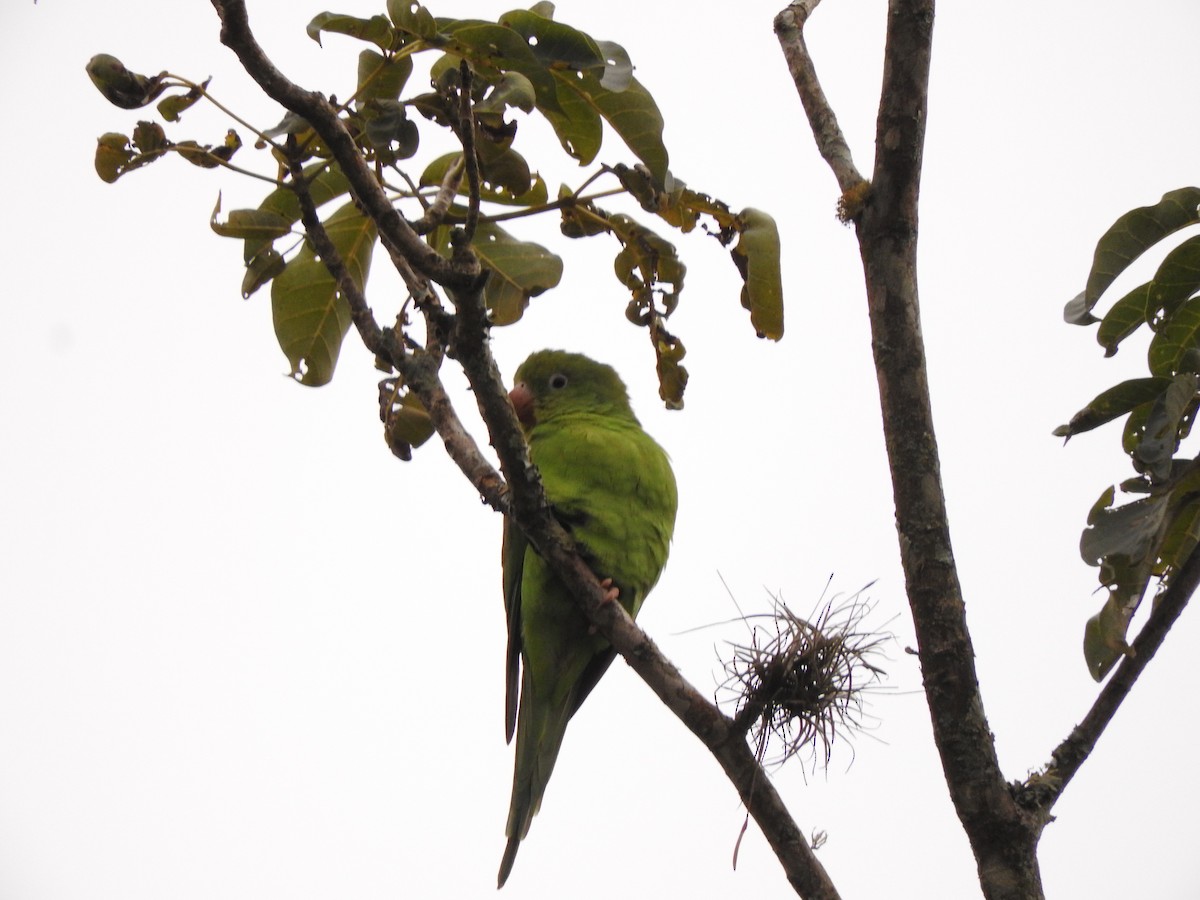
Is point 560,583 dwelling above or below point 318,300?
below

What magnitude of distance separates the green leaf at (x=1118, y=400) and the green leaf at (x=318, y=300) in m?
2.03

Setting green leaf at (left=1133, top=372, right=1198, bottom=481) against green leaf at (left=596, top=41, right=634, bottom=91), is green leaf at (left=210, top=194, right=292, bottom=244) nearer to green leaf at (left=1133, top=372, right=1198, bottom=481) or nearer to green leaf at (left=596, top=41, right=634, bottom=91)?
green leaf at (left=596, top=41, right=634, bottom=91)

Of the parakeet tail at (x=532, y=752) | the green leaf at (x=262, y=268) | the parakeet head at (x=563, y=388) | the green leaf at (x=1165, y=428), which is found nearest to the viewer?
the green leaf at (x=1165, y=428)

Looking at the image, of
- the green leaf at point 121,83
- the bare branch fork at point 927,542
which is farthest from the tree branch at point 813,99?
the green leaf at point 121,83

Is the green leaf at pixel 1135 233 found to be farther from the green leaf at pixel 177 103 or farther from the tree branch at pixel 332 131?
the green leaf at pixel 177 103

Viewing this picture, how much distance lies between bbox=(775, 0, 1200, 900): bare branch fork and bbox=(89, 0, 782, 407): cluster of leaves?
0.35 m

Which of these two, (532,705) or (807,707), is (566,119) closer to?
(807,707)

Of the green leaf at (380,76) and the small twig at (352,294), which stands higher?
the green leaf at (380,76)

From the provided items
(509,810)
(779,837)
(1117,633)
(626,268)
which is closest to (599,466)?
(626,268)

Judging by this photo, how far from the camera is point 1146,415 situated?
2695 millimetres

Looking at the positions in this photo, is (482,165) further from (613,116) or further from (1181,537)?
(1181,537)

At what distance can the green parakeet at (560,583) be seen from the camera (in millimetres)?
3812

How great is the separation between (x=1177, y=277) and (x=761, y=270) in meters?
1.02

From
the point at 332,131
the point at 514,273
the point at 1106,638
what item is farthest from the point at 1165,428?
the point at 332,131
